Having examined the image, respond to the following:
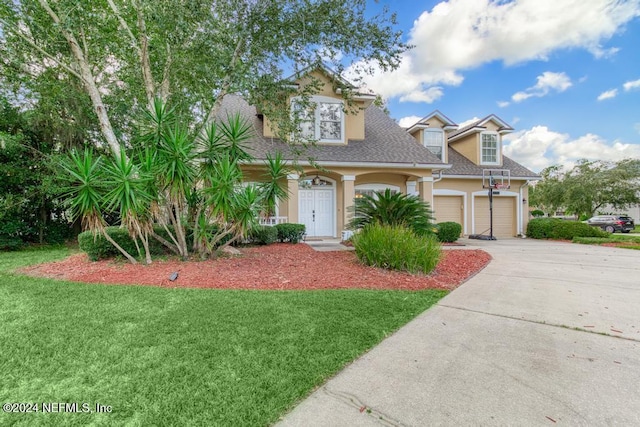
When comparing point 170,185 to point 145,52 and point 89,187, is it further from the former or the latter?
point 145,52

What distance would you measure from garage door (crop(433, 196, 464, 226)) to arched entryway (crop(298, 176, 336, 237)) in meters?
5.77

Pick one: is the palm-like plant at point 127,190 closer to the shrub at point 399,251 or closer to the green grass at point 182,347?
the green grass at point 182,347

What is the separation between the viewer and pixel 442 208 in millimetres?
15875

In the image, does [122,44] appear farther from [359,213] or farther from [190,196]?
[359,213]

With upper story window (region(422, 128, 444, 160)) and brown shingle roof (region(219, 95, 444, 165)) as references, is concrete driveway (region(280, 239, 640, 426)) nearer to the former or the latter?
brown shingle roof (region(219, 95, 444, 165))

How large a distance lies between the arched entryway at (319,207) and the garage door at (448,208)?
577cm

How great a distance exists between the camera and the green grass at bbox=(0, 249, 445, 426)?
215 cm

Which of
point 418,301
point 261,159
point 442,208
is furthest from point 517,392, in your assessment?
point 442,208

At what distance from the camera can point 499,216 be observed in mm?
16297

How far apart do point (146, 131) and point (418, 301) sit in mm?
6847

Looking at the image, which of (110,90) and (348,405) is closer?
(348,405)

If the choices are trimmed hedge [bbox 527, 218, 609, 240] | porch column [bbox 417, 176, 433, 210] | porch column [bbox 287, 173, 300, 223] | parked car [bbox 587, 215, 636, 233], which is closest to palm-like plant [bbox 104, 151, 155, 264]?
porch column [bbox 287, 173, 300, 223]

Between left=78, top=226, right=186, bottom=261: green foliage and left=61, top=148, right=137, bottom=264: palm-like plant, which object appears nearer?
left=61, top=148, right=137, bottom=264: palm-like plant

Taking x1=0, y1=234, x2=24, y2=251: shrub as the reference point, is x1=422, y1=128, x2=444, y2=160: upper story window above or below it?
above
